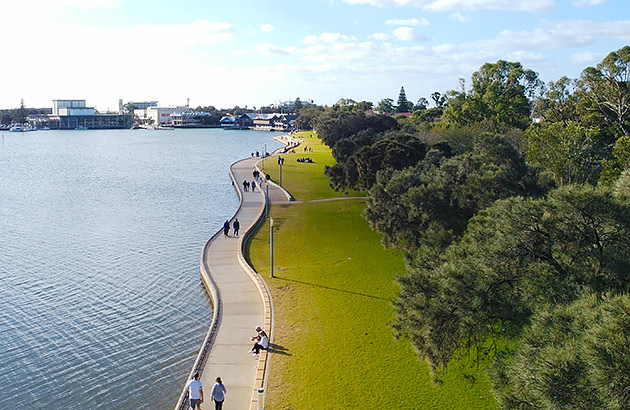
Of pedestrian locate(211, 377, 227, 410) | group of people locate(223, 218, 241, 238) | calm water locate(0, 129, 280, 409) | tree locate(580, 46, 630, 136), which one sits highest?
tree locate(580, 46, 630, 136)

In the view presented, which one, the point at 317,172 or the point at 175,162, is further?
the point at 175,162

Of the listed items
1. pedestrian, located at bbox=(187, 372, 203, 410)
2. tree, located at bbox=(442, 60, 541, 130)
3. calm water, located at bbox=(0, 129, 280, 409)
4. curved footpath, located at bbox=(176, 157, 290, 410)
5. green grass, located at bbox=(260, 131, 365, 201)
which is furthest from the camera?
tree, located at bbox=(442, 60, 541, 130)

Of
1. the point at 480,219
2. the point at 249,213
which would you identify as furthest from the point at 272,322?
the point at 249,213

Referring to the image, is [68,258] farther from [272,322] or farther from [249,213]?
[272,322]

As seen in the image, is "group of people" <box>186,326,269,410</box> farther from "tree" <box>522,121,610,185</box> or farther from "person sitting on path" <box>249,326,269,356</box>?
"tree" <box>522,121,610,185</box>

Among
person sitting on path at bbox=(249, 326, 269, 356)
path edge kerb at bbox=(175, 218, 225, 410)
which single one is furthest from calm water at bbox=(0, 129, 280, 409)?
person sitting on path at bbox=(249, 326, 269, 356)

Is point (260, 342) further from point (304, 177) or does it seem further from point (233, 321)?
point (304, 177)
